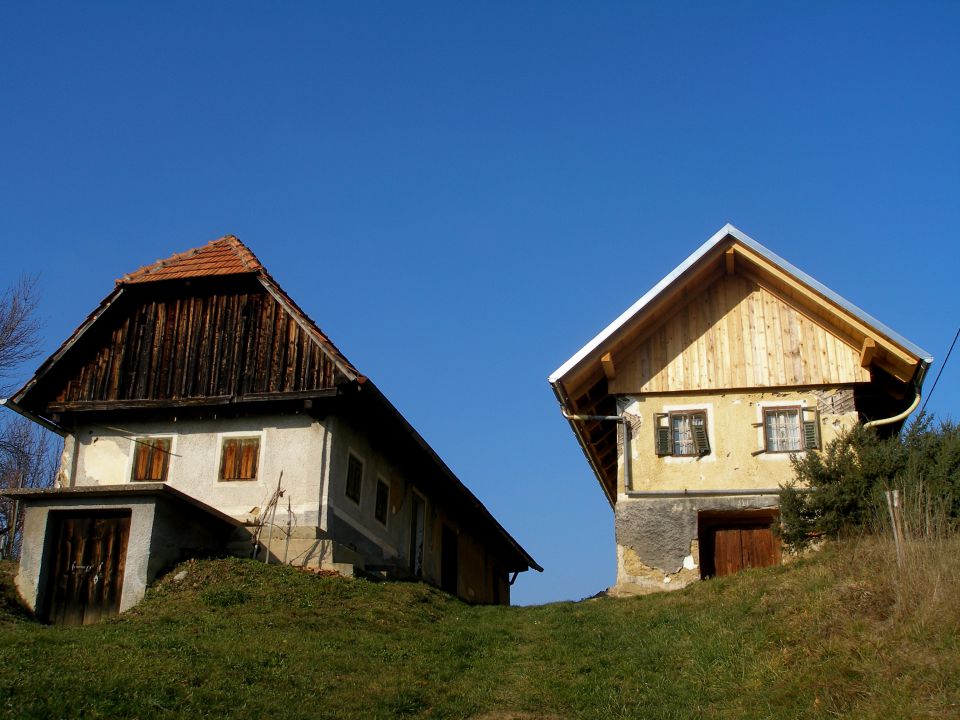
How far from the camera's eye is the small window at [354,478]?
79.8 feet

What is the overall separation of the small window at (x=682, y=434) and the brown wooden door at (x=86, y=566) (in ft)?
36.6

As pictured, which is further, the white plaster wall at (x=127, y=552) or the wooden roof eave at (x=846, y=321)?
the wooden roof eave at (x=846, y=321)

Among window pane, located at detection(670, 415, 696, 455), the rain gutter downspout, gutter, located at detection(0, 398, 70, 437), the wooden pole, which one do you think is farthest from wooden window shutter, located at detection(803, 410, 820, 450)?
gutter, located at detection(0, 398, 70, 437)

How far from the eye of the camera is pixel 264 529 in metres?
22.7

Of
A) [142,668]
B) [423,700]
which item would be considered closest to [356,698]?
[423,700]

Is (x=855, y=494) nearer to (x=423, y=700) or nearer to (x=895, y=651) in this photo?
(x=895, y=651)

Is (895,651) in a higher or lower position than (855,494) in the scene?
lower

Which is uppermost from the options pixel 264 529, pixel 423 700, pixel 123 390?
pixel 123 390

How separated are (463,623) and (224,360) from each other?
8.57 meters

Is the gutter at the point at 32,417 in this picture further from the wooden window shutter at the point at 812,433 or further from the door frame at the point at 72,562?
the wooden window shutter at the point at 812,433

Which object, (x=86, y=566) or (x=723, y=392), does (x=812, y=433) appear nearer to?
(x=723, y=392)

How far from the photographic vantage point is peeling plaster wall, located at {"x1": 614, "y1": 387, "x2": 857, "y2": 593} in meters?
23.1

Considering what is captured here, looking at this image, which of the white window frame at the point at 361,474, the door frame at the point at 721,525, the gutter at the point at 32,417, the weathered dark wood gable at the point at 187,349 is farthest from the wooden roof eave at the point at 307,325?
the door frame at the point at 721,525

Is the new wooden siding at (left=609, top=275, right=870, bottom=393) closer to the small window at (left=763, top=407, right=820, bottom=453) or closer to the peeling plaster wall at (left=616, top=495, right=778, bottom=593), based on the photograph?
the small window at (left=763, top=407, right=820, bottom=453)
